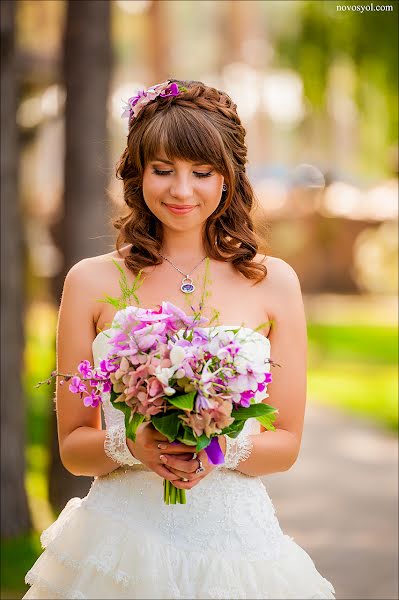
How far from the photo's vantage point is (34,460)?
10.5 meters

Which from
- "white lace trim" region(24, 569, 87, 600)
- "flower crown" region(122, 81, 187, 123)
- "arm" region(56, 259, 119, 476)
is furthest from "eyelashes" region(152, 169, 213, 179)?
"white lace trim" region(24, 569, 87, 600)

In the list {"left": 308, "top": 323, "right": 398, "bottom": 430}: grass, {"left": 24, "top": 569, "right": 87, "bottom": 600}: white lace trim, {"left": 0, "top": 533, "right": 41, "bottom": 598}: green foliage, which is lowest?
{"left": 308, "top": 323, "right": 398, "bottom": 430}: grass

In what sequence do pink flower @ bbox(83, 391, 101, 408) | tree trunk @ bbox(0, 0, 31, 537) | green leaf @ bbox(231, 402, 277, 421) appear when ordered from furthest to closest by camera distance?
tree trunk @ bbox(0, 0, 31, 537) → pink flower @ bbox(83, 391, 101, 408) → green leaf @ bbox(231, 402, 277, 421)

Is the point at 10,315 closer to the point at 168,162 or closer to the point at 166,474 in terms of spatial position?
the point at 168,162

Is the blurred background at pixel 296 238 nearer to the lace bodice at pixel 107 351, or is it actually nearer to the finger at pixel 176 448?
the lace bodice at pixel 107 351

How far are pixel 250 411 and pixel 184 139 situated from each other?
799mm

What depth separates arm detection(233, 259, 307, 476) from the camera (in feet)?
10.8

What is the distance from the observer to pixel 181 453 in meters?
2.93

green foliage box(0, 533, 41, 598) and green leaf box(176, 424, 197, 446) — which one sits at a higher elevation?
green leaf box(176, 424, 197, 446)

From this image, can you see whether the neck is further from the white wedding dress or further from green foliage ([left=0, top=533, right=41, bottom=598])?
green foliage ([left=0, top=533, right=41, bottom=598])

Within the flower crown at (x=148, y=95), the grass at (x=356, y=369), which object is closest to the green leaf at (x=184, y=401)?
the flower crown at (x=148, y=95)

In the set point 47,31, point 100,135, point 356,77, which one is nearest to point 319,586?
point 100,135

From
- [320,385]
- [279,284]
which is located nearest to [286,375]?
[279,284]

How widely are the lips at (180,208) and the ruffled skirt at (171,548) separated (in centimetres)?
72
